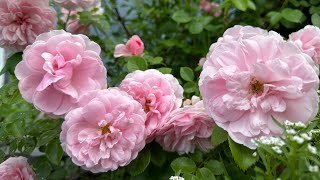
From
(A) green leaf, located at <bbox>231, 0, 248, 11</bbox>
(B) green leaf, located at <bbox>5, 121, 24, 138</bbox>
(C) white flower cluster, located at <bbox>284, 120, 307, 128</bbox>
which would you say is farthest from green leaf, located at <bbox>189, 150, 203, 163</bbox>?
(A) green leaf, located at <bbox>231, 0, 248, 11</bbox>

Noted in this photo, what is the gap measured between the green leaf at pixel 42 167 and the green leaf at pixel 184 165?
12.6 inches

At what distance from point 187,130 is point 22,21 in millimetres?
461

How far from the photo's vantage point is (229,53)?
2.57 feet

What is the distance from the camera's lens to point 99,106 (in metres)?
0.81

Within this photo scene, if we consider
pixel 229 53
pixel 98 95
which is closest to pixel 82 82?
pixel 98 95

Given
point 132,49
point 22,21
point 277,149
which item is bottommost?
point 132,49

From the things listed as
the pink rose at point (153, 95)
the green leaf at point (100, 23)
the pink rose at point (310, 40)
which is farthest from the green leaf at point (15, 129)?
the pink rose at point (310, 40)

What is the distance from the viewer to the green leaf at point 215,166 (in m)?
0.83

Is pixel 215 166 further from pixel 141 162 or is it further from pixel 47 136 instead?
pixel 47 136

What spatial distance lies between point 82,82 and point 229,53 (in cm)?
28

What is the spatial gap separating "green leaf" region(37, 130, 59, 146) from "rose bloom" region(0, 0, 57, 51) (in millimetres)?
206

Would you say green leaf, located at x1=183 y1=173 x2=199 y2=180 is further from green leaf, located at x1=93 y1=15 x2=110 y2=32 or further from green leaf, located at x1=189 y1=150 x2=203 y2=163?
green leaf, located at x1=93 y1=15 x2=110 y2=32

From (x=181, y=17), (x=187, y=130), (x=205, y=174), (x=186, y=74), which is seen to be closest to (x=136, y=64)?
(x=186, y=74)

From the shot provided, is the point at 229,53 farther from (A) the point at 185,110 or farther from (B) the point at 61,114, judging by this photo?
(B) the point at 61,114
